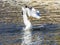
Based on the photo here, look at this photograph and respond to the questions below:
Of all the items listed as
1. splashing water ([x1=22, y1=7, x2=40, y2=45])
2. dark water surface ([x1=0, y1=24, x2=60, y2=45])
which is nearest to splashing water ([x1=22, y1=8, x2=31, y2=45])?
splashing water ([x1=22, y1=7, x2=40, y2=45])

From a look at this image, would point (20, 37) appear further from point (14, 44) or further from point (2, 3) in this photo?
point (2, 3)

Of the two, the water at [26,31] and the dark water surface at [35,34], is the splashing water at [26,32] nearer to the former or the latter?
the water at [26,31]

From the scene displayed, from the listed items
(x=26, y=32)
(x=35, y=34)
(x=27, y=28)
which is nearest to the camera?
(x=35, y=34)

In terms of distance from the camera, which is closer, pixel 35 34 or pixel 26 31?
pixel 35 34

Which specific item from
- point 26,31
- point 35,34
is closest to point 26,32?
point 26,31

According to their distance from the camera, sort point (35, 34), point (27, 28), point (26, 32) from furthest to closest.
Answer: point (27, 28) → point (26, 32) → point (35, 34)

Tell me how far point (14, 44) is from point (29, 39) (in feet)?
1.76

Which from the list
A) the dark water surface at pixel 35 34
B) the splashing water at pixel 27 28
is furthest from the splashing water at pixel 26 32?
the dark water surface at pixel 35 34

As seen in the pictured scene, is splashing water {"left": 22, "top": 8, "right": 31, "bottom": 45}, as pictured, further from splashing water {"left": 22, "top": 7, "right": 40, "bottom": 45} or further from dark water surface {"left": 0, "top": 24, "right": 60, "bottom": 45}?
dark water surface {"left": 0, "top": 24, "right": 60, "bottom": 45}

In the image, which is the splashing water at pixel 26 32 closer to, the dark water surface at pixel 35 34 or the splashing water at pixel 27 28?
the splashing water at pixel 27 28

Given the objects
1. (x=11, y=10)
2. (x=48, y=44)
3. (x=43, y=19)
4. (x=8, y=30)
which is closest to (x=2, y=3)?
(x=11, y=10)

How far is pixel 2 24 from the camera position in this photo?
10297mm

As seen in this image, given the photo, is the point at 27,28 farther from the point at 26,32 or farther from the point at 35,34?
the point at 35,34

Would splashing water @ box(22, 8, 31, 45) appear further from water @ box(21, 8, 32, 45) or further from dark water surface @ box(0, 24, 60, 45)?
dark water surface @ box(0, 24, 60, 45)
